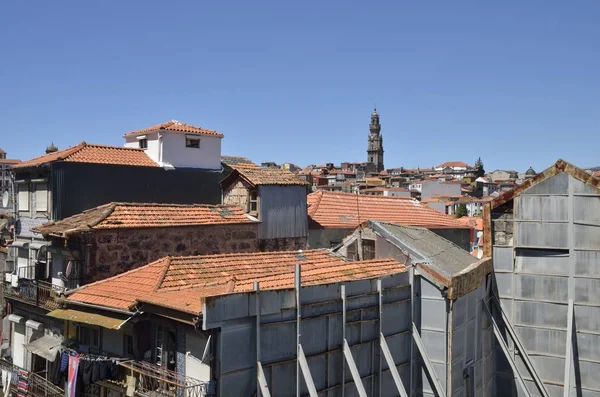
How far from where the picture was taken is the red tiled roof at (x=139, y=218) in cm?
1820

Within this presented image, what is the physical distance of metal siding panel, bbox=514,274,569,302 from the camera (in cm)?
1802

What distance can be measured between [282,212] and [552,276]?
10477mm

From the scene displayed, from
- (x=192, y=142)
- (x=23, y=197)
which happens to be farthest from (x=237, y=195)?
(x=23, y=197)

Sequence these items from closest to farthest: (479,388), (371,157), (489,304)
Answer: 1. (479,388)
2. (489,304)
3. (371,157)

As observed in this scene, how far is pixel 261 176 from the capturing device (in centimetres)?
2361

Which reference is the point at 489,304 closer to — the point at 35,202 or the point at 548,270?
the point at 548,270

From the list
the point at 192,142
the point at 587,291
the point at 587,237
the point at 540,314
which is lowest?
the point at 540,314

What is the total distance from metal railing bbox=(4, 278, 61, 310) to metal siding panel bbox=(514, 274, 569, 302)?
47.8 ft

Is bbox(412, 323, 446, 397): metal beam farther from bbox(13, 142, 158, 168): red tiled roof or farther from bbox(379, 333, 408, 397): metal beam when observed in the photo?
bbox(13, 142, 158, 168): red tiled roof

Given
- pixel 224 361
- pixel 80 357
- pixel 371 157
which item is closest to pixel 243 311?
pixel 224 361

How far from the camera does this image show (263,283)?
14250 millimetres

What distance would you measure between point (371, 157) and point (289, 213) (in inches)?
4445

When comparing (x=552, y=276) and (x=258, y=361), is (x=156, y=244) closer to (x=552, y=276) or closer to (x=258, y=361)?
(x=258, y=361)

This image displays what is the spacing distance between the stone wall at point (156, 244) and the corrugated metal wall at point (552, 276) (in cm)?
936
